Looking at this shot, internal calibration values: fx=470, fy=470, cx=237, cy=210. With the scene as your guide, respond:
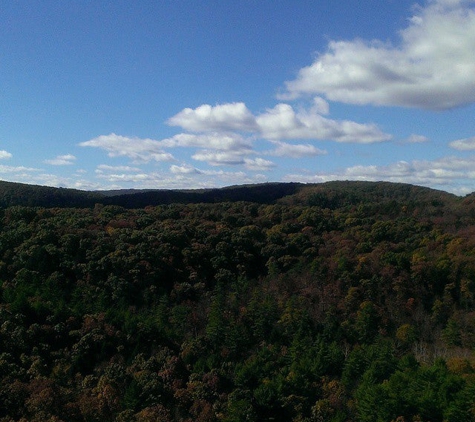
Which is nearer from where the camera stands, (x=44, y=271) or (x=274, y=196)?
(x=44, y=271)

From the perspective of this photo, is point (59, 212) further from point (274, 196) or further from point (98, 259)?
point (274, 196)

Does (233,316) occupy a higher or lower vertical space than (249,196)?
lower

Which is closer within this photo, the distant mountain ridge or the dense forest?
the dense forest

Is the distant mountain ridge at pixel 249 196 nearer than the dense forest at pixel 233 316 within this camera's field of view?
No

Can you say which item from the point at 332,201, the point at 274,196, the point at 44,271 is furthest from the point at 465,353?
the point at 274,196

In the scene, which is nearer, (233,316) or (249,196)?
(233,316)
